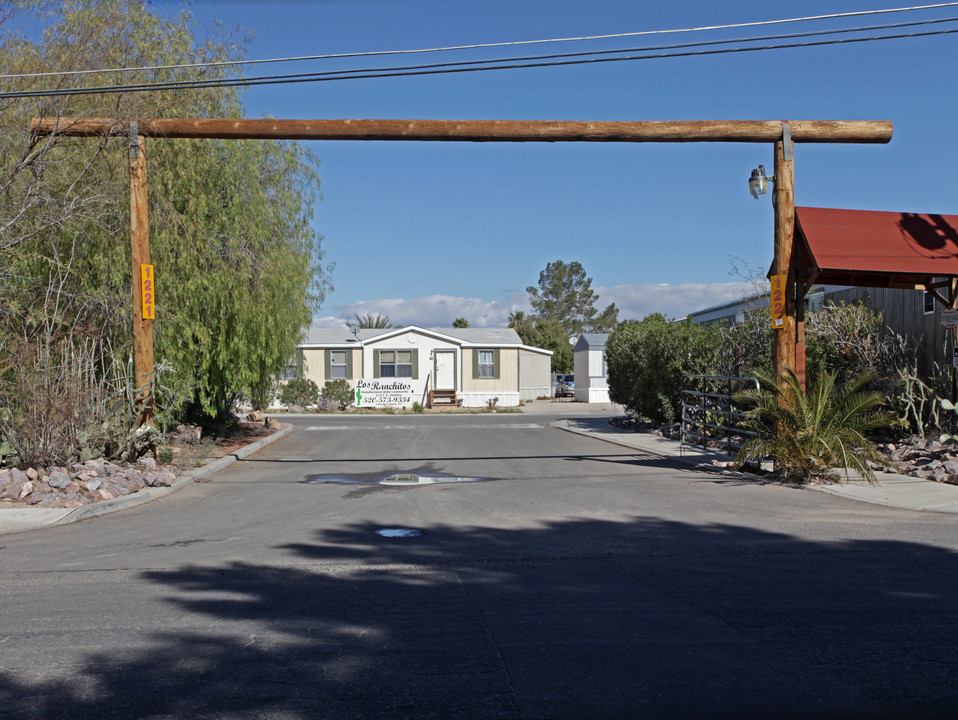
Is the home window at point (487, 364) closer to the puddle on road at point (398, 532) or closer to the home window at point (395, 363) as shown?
the home window at point (395, 363)

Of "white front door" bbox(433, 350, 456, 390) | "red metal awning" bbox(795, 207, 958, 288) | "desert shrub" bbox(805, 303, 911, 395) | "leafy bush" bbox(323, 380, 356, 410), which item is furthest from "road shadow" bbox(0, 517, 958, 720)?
"white front door" bbox(433, 350, 456, 390)

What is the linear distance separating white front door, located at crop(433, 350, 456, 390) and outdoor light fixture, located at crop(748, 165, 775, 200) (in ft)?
96.0

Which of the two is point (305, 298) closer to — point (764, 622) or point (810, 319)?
point (810, 319)

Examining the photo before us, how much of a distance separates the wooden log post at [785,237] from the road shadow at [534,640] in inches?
234

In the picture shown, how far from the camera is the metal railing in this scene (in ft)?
55.1

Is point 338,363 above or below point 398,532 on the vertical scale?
above

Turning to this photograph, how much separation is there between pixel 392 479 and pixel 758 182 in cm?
748

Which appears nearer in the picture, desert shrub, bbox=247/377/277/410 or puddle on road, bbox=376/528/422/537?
puddle on road, bbox=376/528/422/537

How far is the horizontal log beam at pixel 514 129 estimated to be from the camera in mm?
13234

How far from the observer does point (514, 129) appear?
13.5 metres

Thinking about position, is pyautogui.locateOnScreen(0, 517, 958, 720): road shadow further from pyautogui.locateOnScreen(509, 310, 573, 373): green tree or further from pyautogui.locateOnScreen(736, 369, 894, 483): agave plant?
pyautogui.locateOnScreen(509, 310, 573, 373): green tree

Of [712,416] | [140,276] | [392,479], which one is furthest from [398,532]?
[712,416]

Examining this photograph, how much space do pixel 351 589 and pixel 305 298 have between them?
1724 centimetres

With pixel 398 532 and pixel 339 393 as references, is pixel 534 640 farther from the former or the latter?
pixel 339 393
